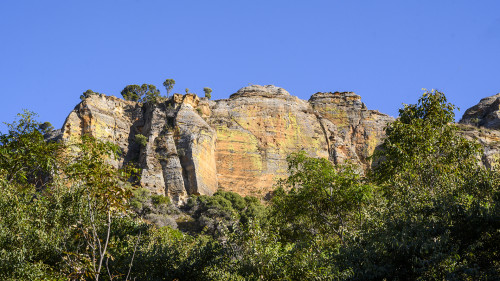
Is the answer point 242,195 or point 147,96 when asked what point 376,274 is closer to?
point 242,195

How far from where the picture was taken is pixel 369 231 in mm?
20578

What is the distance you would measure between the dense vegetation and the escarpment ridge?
153ft

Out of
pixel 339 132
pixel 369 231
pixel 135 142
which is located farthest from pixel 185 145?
pixel 369 231

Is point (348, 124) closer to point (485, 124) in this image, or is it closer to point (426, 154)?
point (485, 124)

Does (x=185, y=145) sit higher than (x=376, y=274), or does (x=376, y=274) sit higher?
(x=185, y=145)

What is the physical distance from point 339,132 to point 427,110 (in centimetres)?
6423

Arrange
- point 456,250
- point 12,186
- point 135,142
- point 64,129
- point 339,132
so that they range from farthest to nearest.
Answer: point 339,132, point 135,142, point 64,129, point 12,186, point 456,250

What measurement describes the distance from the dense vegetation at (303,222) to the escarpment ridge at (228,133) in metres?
46.5

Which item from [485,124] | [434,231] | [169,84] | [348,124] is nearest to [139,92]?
[169,84]

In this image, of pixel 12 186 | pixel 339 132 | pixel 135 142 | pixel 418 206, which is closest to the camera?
pixel 418 206

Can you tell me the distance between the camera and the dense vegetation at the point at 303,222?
18.0m

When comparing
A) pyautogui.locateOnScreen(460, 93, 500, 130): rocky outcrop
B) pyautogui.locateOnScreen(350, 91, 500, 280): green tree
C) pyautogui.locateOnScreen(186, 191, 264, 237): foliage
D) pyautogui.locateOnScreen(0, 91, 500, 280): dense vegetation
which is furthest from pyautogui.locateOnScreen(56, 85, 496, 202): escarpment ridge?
pyautogui.locateOnScreen(350, 91, 500, 280): green tree

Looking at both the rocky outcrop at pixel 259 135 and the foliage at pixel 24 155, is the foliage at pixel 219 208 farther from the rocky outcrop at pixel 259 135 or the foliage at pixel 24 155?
the foliage at pixel 24 155

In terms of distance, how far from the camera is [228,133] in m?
87.2
